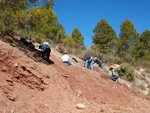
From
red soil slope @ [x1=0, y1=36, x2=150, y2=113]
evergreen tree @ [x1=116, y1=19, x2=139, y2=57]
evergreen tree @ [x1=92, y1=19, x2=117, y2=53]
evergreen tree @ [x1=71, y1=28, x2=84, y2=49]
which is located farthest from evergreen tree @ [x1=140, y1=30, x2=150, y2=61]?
red soil slope @ [x1=0, y1=36, x2=150, y2=113]

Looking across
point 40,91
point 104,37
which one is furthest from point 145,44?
point 40,91

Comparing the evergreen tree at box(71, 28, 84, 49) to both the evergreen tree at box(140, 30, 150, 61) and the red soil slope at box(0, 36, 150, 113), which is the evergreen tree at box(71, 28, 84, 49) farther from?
the red soil slope at box(0, 36, 150, 113)

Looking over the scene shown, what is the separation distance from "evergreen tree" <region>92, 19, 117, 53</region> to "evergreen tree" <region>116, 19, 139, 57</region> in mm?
1065

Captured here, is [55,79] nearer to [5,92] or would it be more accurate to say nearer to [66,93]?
[66,93]

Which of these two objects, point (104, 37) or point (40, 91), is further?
point (104, 37)

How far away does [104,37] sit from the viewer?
2386 centimetres

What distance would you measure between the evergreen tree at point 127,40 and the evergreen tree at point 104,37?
1065mm

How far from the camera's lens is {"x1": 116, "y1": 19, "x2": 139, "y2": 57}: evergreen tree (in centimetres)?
2356

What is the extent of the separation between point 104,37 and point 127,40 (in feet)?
11.2

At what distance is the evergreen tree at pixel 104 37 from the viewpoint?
926 inches

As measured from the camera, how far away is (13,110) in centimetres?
351

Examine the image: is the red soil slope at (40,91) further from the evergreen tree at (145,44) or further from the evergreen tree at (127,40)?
the evergreen tree at (145,44)

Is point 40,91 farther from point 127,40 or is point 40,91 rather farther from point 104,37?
point 127,40

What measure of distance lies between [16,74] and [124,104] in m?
4.30
